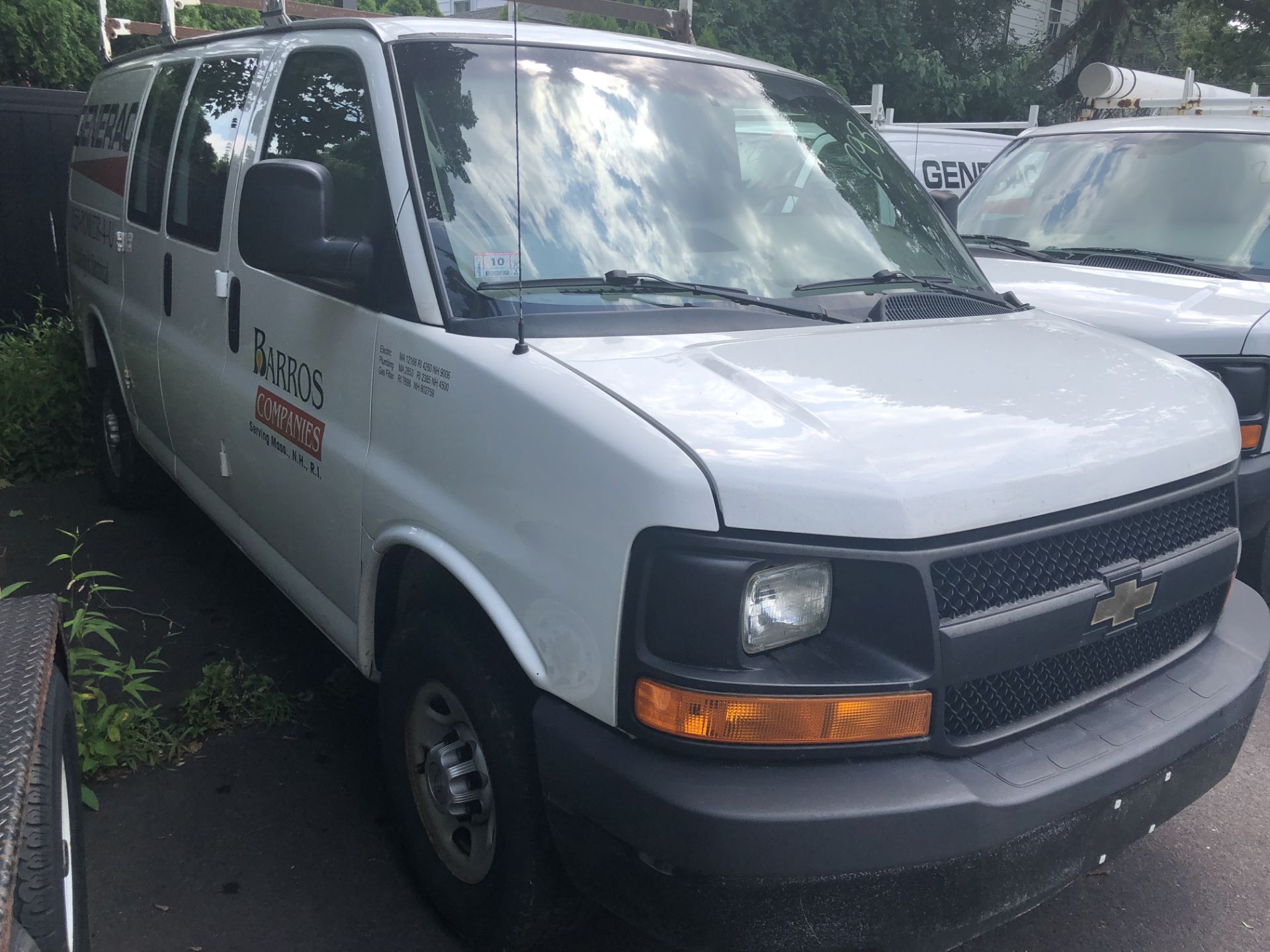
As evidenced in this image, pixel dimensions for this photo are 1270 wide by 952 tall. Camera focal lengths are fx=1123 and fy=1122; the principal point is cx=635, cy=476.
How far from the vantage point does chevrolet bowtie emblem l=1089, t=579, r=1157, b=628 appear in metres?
2.23

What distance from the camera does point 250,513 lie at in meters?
3.66

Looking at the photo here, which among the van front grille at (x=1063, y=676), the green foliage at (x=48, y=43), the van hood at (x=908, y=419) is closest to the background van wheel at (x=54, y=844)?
the van hood at (x=908, y=419)

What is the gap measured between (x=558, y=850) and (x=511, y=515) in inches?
25.8

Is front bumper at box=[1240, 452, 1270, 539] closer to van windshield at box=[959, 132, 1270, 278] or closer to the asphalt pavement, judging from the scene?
the asphalt pavement

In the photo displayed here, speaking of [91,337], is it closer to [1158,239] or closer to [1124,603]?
[1124,603]

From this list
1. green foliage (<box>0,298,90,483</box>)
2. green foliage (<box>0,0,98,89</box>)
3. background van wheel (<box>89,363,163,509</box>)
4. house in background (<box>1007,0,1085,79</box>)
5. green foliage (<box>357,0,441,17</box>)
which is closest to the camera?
background van wheel (<box>89,363,163,509</box>)

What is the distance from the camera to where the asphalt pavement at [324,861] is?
277 centimetres

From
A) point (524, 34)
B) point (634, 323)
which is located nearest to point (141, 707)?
point (634, 323)

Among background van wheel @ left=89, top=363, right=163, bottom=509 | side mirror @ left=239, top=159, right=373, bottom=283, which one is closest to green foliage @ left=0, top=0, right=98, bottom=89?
background van wheel @ left=89, top=363, right=163, bottom=509

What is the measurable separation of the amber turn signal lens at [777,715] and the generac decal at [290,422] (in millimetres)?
1477

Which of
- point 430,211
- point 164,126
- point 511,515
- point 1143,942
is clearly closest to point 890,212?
point 430,211

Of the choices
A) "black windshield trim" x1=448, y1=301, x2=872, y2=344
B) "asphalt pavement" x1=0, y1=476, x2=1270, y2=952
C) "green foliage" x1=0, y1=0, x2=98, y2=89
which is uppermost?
"green foliage" x1=0, y1=0, x2=98, y2=89

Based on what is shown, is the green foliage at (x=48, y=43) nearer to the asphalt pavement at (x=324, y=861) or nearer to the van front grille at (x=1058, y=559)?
the asphalt pavement at (x=324, y=861)

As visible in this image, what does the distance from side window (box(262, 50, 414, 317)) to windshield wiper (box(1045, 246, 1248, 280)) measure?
3618 millimetres
